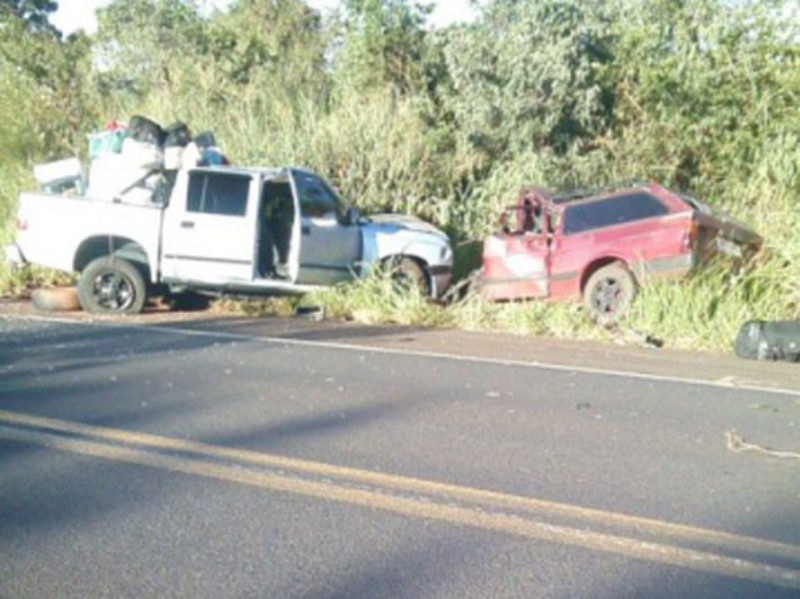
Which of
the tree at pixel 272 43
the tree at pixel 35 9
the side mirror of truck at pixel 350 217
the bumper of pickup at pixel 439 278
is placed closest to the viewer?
the side mirror of truck at pixel 350 217

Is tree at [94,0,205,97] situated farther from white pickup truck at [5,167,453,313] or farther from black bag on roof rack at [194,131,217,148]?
white pickup truck at [5,167,453,313]

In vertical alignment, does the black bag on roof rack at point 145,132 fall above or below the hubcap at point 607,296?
above

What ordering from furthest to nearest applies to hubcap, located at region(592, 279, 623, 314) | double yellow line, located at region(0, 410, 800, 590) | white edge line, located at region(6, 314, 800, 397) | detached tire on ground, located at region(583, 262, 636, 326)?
hubcap, located at region(592, 279, 623, 314) → detached tire on ground, located at region(583, 262, 636, 326) → white edge line, located at region(6, 314, 800, 397) → double yellow line, located at region(0, 410, 800, 590)

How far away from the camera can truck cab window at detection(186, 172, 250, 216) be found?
46.8ft

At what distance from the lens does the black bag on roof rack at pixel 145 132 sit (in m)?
15.2

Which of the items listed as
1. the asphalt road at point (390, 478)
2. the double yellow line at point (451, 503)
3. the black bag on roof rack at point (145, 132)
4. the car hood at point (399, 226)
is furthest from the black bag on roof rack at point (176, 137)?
the double yellow line at point (451, 503)

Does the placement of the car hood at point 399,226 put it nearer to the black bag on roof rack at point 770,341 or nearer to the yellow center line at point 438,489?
the black bag on roof rack at point 770,341

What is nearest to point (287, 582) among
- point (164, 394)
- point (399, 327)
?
point (164, 394)

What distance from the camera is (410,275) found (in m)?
15.1

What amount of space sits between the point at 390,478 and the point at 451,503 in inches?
22.8

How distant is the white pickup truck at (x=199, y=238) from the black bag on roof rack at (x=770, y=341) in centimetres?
542

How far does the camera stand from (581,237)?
14.0 metres

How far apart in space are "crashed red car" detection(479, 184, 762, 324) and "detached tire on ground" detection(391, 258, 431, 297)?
857 millimetres

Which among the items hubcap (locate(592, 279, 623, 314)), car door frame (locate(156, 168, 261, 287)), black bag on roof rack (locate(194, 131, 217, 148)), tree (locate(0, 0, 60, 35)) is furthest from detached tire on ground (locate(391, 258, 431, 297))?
tree (locate(0, 0, 60, 35))
